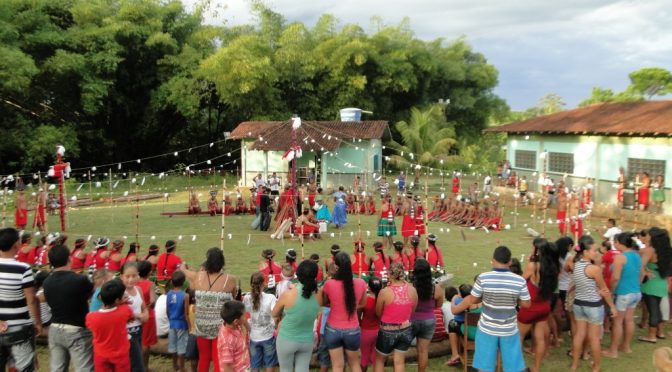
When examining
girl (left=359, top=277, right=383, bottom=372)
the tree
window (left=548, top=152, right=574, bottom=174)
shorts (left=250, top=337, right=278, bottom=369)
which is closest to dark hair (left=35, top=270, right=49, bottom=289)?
shorts (left=250, top=337, right=278, bottom=369)

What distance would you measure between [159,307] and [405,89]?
30297 mm

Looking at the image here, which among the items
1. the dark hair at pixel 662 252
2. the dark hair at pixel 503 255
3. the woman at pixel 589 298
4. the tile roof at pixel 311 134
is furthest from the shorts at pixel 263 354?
the tile roof at pixel 311 134

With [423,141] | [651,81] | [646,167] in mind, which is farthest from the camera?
[651,81]

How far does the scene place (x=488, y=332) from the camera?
521 centimetres

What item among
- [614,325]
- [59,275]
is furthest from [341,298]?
[614,325]

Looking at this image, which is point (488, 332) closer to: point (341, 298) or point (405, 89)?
point (341, 298)

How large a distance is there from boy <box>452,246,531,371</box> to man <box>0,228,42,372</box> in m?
4.28

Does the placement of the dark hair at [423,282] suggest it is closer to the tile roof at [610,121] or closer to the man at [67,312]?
the man at [67,312]

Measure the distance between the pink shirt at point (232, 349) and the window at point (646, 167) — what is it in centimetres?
1883

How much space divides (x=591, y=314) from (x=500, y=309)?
176 centimetres

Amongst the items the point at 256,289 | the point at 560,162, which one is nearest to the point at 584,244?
the point at 256,289

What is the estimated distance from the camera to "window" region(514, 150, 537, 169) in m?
25.1

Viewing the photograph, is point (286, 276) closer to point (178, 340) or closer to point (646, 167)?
→ point (178, 340)

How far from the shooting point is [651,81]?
46.2 m
